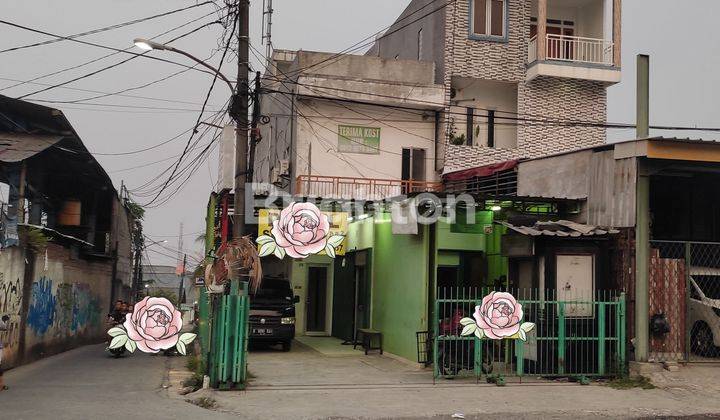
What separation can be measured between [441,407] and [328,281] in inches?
518

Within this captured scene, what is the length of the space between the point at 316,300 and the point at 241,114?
1222 cm

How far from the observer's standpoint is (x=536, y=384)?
12453 mm

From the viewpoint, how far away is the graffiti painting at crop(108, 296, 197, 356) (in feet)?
27.2

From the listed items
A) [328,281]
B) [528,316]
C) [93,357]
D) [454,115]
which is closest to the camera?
[528,316]

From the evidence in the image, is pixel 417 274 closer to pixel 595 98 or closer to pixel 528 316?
pixel 528 316

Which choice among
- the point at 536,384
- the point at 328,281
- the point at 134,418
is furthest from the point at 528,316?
the point at 328,281

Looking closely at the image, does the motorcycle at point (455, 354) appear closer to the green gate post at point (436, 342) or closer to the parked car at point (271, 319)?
the green gate post at point (436, 342)

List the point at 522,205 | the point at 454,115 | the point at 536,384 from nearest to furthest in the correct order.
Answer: the point at 536,384 → the point at 522,205 → the point at 454,115

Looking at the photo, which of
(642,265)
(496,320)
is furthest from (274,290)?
(642,265)

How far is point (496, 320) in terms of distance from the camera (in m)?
12.2

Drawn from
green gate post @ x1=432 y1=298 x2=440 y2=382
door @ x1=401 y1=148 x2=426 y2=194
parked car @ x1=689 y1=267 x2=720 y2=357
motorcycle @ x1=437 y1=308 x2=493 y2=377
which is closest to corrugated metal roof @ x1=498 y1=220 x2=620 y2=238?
motorcycle @ x1=437 y1=308 x2=493 y2=377

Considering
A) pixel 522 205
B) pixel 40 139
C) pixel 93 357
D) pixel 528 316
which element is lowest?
pixel 93 357

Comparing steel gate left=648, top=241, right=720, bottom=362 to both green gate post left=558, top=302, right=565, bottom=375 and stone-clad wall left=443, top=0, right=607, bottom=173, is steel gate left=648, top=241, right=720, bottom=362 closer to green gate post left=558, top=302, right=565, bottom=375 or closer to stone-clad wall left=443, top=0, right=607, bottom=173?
green gate post left=558, top=302, right=565, bottom=375

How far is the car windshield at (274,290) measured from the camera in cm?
1845
